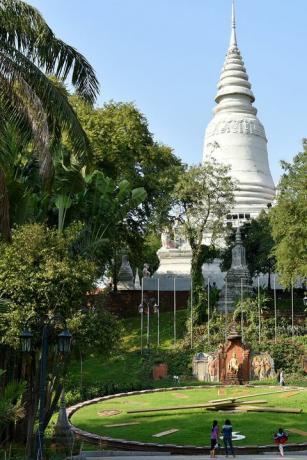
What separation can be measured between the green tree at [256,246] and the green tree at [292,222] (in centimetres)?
674

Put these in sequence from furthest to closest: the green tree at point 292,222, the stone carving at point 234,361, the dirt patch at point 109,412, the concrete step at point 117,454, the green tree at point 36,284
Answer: the green tree at point 292,222 < the stone carving at point 234,361 < the dirt patch at point 109,412 < the concrete step at point 117,454 < the green tree at point 36,284

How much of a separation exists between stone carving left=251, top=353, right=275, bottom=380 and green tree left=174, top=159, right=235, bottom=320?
6.42 m

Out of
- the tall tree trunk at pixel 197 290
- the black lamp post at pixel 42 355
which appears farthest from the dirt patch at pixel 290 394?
the black lamp post at pixel 42 355

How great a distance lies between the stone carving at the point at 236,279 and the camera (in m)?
36.4

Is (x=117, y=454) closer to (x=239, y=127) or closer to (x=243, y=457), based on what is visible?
(x=243, y=457)

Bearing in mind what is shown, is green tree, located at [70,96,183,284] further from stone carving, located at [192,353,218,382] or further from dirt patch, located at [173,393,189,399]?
dirt patch, located at [173,393,189,399]

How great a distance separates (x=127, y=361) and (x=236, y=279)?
973cm

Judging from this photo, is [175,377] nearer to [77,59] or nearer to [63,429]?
[63,429]

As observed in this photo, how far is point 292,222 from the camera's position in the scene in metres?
30.6

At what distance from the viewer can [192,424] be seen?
1853cm

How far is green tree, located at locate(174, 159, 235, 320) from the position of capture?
34875 mm

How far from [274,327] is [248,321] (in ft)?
4.68

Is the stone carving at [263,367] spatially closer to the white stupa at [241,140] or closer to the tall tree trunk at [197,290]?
the tall tree trunk at [197,290]

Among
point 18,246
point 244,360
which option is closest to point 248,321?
point 244,360
